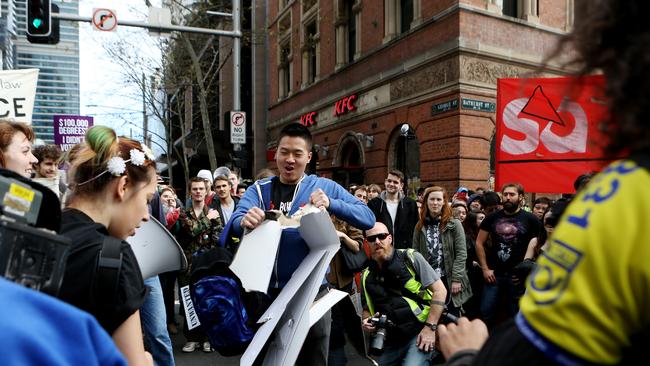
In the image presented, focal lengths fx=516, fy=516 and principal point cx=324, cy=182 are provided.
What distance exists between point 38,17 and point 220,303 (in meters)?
9.84

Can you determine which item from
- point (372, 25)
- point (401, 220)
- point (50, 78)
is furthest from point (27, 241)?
point (50, 78)

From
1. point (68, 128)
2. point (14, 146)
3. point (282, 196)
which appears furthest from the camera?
point (68, 128)

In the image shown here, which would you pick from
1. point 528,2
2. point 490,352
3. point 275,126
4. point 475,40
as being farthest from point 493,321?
point 275,126

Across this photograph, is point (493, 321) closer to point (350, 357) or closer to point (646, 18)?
point (350, 357)

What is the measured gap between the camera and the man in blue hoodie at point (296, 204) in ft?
10.3

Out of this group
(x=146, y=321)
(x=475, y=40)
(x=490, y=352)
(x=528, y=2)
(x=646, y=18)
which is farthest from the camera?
(x=528, y=2)

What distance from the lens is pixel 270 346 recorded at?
9.91ft

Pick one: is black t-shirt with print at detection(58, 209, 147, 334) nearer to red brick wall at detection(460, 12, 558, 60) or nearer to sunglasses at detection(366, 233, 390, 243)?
sunglasses at detection(366, 233, 390, 243)

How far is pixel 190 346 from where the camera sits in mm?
6094

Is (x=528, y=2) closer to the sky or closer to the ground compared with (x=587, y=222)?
closer to the sky

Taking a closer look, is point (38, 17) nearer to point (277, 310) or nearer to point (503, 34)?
point (277, 310)

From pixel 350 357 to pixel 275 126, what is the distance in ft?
65.7

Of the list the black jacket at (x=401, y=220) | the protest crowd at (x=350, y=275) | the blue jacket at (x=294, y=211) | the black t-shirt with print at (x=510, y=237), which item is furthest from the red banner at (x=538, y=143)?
the blue jacket at (x=294, y=211)

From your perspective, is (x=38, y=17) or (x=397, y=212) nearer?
(x=397, y=212)
